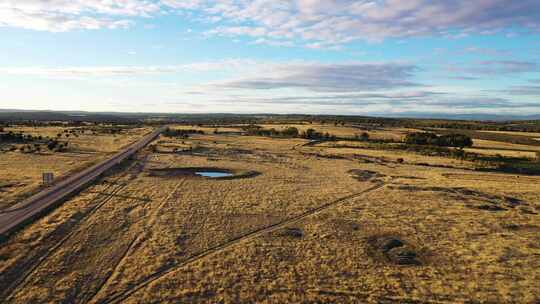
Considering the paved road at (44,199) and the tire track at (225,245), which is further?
the paved road at (44,199)

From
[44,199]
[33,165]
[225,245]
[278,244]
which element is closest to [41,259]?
[225,245]

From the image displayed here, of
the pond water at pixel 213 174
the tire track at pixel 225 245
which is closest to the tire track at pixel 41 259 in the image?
the tire track at pixel 225 245

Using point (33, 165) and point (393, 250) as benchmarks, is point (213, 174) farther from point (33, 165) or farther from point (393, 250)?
point (393, 250)

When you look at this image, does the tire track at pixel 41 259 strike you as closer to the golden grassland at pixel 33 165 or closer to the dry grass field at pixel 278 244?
the dry grass field at pixel 278 244

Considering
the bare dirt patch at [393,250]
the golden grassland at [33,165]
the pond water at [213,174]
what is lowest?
the bare dirt patch at [393,250]

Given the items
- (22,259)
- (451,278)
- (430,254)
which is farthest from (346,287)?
(22,259)

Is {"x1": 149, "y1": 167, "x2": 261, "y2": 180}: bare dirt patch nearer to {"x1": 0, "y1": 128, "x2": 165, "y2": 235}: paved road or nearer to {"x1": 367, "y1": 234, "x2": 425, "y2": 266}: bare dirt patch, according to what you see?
{"x1": 0, "y1": 128, "x2": 165, "y2": 235}: paved road

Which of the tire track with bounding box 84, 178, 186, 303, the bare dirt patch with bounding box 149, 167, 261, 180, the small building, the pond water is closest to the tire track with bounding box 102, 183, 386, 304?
the tire track with bounding box 84, 178, 186, 303

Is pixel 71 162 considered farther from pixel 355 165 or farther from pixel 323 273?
pixel 323 273

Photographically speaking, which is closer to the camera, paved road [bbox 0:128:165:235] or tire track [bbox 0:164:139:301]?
tire track [bbox 0:164:139:301]
